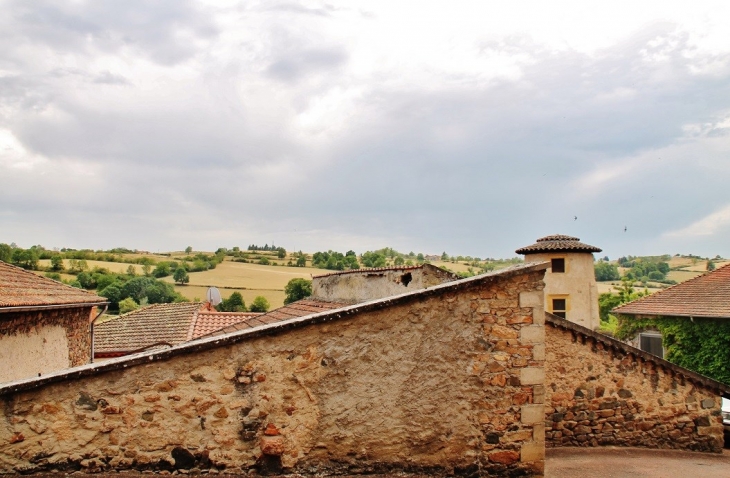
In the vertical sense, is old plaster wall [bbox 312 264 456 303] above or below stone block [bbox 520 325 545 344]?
above

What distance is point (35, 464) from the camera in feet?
16.7

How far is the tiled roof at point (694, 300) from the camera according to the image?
17.4m

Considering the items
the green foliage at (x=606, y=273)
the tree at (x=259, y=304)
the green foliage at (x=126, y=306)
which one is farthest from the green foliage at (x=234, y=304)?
the green foliage at (x=606, y=273)

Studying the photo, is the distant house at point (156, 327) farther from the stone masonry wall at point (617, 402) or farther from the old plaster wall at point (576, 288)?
the old plaster wall at point (576, 288)

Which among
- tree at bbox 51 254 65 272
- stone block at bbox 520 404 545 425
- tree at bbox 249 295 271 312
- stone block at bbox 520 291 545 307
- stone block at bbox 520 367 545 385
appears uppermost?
tree at bbox 51 254 65 272

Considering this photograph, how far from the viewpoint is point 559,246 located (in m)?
25.7

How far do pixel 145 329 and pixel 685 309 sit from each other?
20541 millimetres

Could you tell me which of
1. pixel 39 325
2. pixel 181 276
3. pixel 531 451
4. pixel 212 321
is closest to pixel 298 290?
pixel 181 276

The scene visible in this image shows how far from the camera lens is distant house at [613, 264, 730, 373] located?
1712 centimetres

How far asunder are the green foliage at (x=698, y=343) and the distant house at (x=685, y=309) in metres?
0.03

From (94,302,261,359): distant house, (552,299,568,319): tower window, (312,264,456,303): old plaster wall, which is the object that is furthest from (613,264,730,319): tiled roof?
(94,302,261,359): distant house

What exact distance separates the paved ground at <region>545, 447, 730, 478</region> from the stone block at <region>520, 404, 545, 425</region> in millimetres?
1919

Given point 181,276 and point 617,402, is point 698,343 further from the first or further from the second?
point 181,276

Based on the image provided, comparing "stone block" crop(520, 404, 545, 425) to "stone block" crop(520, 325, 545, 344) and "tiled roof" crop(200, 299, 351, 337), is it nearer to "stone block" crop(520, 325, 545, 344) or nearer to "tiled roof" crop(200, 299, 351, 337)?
"stone block" crop(520, 325, 545, 344)
